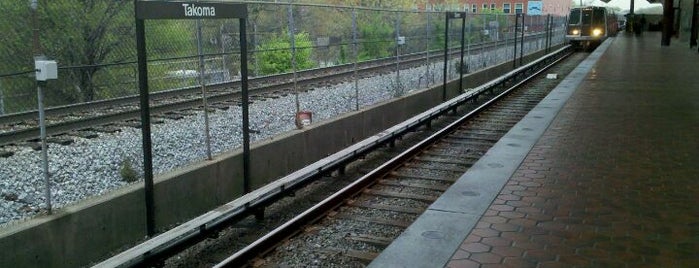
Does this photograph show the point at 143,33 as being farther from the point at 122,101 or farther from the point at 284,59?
the point at 284,59

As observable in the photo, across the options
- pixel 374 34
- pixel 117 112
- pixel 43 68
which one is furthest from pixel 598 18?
pixel 43 68

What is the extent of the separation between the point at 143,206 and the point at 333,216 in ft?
6.50

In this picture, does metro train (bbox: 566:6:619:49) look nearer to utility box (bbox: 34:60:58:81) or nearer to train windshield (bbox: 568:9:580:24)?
train windshield (bbox: 568:9:580:24)

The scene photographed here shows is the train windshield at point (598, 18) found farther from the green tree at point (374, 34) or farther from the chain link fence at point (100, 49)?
the chain link fence at point (100, 49)

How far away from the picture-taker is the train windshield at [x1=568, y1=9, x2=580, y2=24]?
123 feet

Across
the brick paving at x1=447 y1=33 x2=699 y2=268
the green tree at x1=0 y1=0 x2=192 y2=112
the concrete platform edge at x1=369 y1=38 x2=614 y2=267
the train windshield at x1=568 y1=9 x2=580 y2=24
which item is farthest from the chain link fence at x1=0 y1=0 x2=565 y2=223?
the train windshield at x1=568 y1=9 x2=580 y2=24

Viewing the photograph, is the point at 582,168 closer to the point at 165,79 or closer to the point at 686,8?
the point at 165,79

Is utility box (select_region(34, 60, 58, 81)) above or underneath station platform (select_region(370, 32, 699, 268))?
above

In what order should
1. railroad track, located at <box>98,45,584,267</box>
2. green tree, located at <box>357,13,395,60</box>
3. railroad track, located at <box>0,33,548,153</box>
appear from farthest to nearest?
1. green tree, located at <box>357,13,395,60</box>
2. railroad track, located at <box>0,33,548,153</box>
3. railroad track, located at <box>98,45,584,267</box>

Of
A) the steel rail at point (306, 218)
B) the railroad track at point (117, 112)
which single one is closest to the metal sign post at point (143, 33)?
the steel rail at point (306, 218)

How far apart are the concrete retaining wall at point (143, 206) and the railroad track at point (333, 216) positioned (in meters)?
0.62

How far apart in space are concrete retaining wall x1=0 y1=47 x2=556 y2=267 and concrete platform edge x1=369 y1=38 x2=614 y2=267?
106 inches

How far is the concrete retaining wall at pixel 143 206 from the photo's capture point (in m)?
4.97

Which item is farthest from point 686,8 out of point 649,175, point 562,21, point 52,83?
point 52,83
